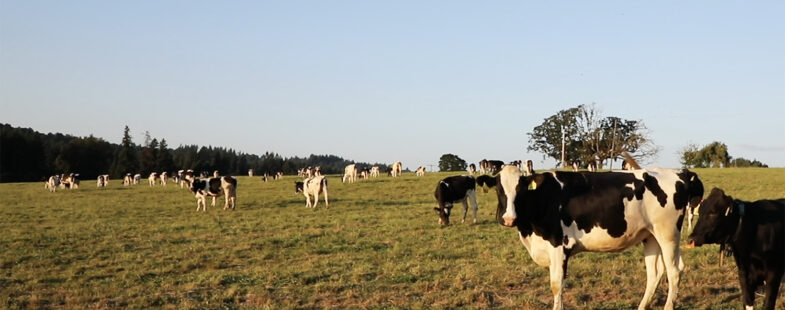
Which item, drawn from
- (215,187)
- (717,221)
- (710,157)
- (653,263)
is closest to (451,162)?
(710,157)

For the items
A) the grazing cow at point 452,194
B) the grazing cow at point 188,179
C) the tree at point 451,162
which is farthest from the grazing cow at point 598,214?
the tree at point 451,162

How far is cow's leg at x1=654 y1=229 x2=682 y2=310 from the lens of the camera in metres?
8.80

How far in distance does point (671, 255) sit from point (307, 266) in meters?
7.79

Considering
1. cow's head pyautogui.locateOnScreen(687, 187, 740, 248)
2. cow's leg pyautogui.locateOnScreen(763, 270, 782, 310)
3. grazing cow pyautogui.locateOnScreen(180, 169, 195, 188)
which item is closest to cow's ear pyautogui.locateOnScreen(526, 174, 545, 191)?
cow's head pyautogui.locateOnScreen(687, 187, 740, 248)

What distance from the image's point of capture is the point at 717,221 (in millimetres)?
8125

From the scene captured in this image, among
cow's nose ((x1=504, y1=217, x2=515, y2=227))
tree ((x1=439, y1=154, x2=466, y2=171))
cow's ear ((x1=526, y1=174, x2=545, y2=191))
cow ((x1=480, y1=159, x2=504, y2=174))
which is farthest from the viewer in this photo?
tree ((x1=439, y1=154, x2=466, y2=171))

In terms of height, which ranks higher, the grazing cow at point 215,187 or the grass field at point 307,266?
the grazing cow at point 215,187

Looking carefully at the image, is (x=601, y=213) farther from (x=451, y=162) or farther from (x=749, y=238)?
(x=451, y=162)

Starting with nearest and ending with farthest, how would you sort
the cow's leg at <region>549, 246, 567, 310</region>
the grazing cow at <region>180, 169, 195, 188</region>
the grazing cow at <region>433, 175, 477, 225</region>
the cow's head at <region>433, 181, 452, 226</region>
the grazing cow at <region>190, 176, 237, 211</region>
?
the cow's leg at <region>549, 246, 567, 310</region>
the cow's head at <region>433, 181, 452, 226</region>
the grazing cow at <region>433, 175, 477, 225</region>
the grazing cow at <region>190, 176, 237, 211</region>
the grazing cow at <region>180, 169, 195, 188</region>

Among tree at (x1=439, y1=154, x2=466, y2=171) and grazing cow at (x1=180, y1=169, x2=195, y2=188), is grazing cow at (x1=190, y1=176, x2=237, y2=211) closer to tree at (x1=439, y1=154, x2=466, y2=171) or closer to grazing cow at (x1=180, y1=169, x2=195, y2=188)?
grazing cow at (x1=180, y1=169, x2=195, y2=188)

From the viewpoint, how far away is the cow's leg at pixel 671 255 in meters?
8.80

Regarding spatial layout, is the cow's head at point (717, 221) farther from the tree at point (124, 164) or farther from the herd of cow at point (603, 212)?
the tree at point (124, 164)

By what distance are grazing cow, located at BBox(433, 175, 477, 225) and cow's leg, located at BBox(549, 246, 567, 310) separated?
13.1 m

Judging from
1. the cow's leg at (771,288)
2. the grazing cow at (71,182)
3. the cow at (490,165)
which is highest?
the cow at (490,165)
